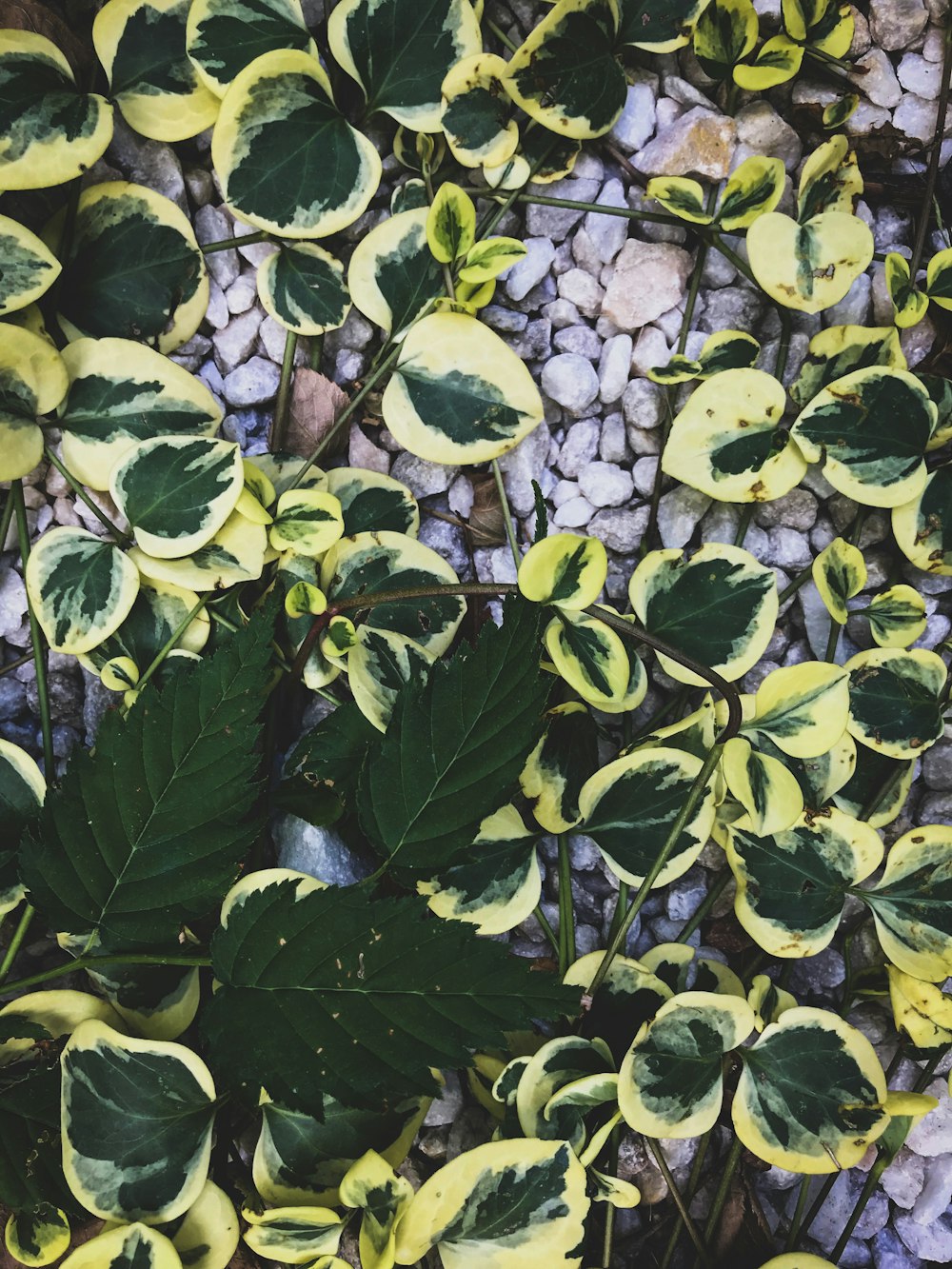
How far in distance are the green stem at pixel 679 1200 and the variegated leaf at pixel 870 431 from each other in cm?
59

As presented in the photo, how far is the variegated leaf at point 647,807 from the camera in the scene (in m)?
0.79

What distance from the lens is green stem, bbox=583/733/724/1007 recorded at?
2.50 ft

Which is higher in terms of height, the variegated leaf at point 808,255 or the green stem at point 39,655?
the variegated leaf at point 808,255

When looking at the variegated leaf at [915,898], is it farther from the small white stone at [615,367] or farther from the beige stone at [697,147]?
the beige stone at [697,147]

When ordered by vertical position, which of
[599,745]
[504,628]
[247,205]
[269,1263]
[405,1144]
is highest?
[247,205]

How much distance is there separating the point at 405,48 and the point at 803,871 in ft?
2.61

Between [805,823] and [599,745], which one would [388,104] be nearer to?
[599,745]

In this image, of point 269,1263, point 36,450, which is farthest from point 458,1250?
point 36,450

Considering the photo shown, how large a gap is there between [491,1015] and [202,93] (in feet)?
2.60

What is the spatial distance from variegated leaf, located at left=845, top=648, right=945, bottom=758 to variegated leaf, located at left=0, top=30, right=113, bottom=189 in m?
0.79

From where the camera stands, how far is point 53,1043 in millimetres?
764

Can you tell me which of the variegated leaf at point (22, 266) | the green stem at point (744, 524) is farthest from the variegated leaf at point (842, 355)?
the variegated leaf at point (22, 266)

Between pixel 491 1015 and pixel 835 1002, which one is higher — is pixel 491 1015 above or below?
above

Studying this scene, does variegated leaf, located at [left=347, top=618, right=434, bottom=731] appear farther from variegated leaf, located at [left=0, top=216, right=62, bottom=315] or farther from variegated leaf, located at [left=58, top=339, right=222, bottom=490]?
variegated leaf, located at [left=0, top=216, right=62, bottom=315]
